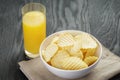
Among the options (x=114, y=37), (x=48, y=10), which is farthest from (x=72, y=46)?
(x=48, y=10)

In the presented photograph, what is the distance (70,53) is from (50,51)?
0.22 feet

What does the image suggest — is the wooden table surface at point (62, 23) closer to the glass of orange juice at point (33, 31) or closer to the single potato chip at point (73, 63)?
the glass of orange juice at point (33, 31)

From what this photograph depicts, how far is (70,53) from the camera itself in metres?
1.11

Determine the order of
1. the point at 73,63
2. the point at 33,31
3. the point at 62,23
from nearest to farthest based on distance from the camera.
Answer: the point at 73,63, the point at 33,31, the point at 62,23

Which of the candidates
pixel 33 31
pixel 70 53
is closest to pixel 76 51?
pixel 70 53

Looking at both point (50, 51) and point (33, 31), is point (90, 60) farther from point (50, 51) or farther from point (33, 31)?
point (33, 31)

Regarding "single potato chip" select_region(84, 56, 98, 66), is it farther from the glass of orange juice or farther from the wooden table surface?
the glass of orange juice

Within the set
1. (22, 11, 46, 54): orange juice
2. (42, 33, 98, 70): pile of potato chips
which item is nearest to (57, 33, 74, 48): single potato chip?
(42, 33, 98, 70): pile of potato chips

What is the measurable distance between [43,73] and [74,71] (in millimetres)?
134

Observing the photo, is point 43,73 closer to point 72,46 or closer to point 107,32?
point 72,46

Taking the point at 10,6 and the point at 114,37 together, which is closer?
the point at 114,37

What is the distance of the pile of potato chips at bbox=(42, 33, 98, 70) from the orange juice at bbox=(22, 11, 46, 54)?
0.14 metres

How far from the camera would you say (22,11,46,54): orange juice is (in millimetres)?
1272

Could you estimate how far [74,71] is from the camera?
1.07m
